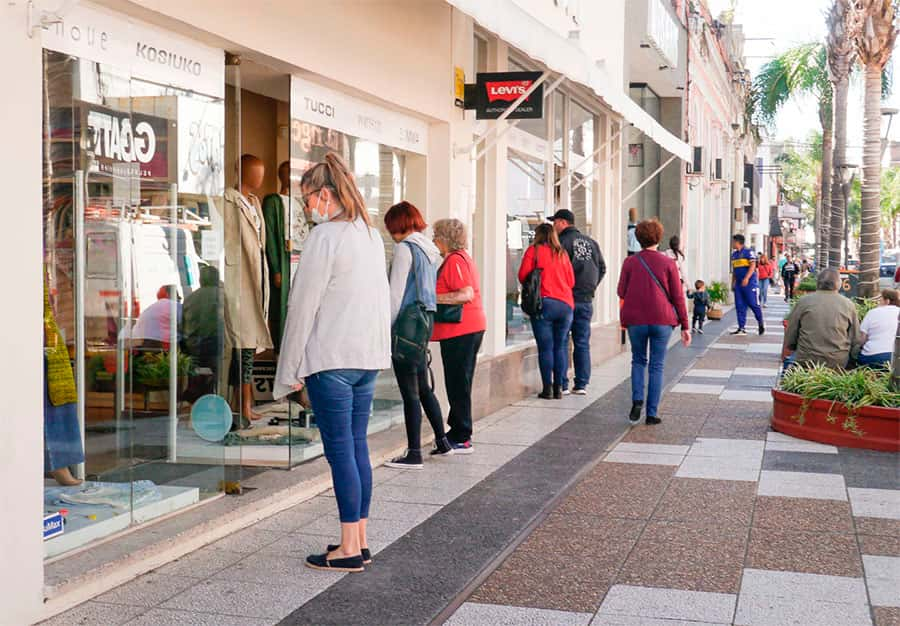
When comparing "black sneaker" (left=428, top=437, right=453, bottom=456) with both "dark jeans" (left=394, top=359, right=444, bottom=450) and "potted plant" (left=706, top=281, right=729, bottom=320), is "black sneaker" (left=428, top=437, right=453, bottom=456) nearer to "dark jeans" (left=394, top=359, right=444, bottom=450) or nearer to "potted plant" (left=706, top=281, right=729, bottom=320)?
"dark jeans" (left=394, top=359, right=444, bottom=450)

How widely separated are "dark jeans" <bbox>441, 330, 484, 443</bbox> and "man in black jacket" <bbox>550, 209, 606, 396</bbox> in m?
3.93

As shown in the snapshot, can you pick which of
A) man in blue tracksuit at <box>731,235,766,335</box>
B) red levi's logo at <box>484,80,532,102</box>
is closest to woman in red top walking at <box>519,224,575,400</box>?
red levi's logo at <box>484,80,532,102</box>

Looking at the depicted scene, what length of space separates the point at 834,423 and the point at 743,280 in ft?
39.9

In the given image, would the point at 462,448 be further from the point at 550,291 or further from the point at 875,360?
the point at 875,360

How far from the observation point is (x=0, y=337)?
442 centimetres

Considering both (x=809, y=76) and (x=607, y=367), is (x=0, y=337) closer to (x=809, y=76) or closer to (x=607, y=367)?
(x=607, y=367)

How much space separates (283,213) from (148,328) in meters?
2.43

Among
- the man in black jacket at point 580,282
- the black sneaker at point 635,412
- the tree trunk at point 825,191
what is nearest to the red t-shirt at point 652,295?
the black sneaker at point 635,412

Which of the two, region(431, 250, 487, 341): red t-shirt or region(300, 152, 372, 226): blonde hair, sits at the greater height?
region(300, 152, 372, 226): blonde hair

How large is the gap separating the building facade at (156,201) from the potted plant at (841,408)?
3006 millimetres

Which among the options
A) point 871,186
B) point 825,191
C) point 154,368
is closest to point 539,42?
point 154,368

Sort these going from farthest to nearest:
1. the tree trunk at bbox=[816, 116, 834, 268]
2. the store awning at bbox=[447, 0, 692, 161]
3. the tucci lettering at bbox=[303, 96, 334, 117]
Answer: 1. the tree trunk at bbox=[816, 116, 834, 268]
2. the tucci lettering at bbox=[303, 96, 334, 117]
3. the store awning at bbox=[447, 0, 692, 161]

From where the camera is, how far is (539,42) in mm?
8680

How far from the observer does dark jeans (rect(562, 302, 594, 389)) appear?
12.5m
